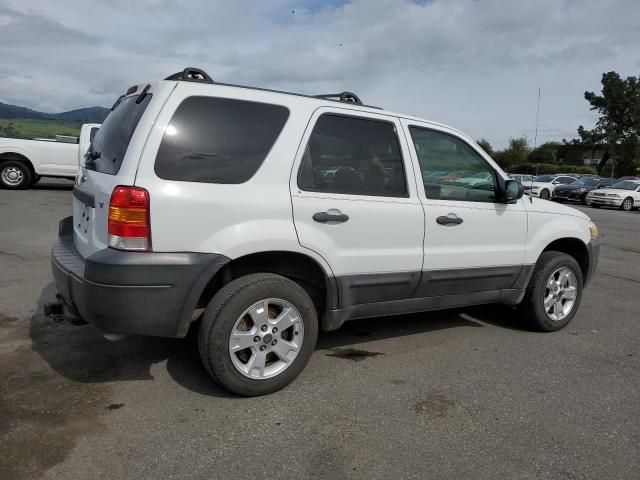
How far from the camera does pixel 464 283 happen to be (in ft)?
13.7

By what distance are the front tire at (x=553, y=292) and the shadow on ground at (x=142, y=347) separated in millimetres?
346

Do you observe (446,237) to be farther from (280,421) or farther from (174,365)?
(174,365)

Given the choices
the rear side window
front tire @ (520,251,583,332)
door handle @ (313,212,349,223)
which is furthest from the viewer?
front tire @ (520,251,583,332)

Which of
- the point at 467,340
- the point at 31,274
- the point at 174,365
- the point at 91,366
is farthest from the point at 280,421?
the point at 31,274

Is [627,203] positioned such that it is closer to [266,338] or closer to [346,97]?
[346,97]

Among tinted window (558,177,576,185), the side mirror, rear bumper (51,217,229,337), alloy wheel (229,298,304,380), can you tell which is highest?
tinted window (558,177,576,185)

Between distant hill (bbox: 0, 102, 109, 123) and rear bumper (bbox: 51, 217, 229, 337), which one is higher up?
distant hill (bbox: 0, 102, 109, 123)

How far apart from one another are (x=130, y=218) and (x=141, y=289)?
0.39m

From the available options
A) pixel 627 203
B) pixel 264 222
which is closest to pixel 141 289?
pixel 264 222

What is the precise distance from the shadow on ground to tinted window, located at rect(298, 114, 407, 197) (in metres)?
1.37

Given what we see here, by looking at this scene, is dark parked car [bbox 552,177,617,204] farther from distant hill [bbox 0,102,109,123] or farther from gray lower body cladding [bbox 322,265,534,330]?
gray lower body cladding [bbox 322,265,534,330]

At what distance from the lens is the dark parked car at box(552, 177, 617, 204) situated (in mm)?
25767

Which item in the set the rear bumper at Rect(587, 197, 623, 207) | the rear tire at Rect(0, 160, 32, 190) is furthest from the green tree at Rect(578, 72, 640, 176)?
the rear tire at Rect(0, 160, 32, 190)

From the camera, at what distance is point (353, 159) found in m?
3.64
